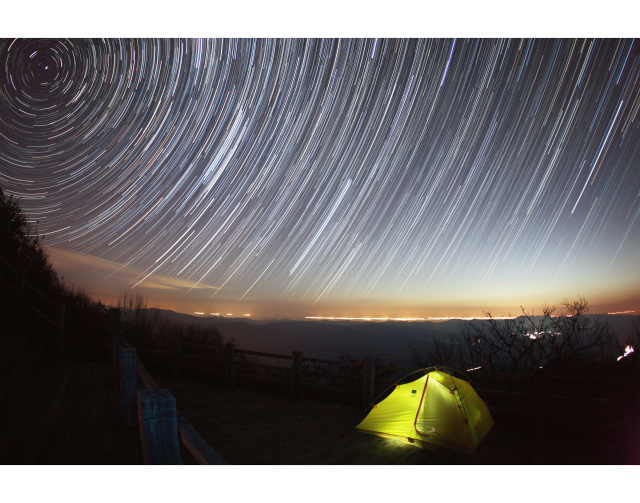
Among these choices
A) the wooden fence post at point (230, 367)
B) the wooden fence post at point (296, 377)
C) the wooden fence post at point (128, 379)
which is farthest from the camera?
the wooden fence post at point (230, 367)

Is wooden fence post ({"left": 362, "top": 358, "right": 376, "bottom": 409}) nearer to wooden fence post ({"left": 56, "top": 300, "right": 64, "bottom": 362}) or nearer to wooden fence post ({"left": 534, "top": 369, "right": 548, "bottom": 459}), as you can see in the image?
wooden fence post ({"left": 534, "top": 369, "right": 548, "bottom": 459})

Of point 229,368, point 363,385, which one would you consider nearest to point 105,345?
point 229,368

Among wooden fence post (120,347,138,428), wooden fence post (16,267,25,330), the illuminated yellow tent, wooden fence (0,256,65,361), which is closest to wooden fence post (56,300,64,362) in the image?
wooden fence (0,256,65,361)

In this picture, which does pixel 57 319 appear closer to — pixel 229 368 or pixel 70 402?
pixel 70 402

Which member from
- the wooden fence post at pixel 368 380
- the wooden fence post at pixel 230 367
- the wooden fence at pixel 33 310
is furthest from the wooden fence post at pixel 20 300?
the wooden fence post at pixel 368 380

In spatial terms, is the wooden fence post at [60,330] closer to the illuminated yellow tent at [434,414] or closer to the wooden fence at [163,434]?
the illuminated yellow tent at [434,414]

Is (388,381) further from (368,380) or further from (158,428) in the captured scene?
(158,428)

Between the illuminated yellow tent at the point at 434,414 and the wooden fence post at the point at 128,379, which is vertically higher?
the wooden fence post at the point at 128,379
